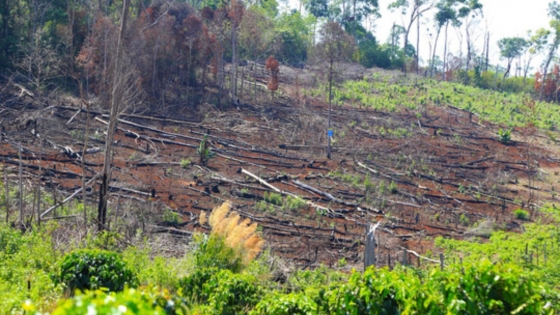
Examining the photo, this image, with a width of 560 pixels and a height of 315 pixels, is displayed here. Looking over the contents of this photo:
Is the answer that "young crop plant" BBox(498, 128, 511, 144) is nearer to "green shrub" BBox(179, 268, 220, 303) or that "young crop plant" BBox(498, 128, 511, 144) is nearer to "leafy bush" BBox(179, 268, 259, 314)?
"leafy bush" BBox(179, 268, 259, 314)

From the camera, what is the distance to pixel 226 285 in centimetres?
782

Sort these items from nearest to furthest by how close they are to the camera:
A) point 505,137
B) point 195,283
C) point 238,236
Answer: point 195,283 < point 238,236 < point 505,137

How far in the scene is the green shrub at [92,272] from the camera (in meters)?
7.31

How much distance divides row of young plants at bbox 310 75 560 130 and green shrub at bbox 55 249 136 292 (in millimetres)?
24138

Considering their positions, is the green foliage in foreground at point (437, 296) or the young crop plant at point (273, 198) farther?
the young crop plant at point (273, 198)

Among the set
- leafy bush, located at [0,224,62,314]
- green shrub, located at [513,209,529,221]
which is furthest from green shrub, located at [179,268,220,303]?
green shrub, located at [513,209,529,221]

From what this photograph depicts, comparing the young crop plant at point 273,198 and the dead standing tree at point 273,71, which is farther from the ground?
the dead standing tree at point 273,71

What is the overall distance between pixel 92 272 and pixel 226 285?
1.73m

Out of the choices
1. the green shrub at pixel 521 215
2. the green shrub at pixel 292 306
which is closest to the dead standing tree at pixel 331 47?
the green shrub at pixel 521 215

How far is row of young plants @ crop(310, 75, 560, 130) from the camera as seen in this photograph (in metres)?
33.5

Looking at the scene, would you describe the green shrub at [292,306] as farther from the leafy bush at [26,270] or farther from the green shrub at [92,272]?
the leafy bush at [26,270]

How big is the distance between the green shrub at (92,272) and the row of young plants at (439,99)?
79.2ft

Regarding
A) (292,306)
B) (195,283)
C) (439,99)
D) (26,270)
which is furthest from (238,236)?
(439,99)

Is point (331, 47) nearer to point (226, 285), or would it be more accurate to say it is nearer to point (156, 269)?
point (156, 269)
